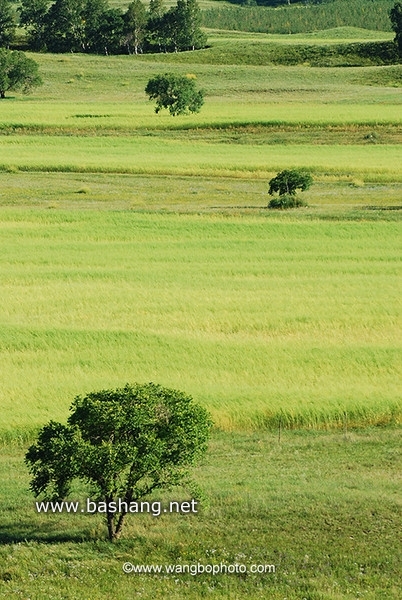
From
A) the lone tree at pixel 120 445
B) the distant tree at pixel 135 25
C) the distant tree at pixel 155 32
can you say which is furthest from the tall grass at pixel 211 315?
the distant tree at pixel 155 32

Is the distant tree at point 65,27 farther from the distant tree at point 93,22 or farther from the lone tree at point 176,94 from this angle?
the lone tree at point 176,94

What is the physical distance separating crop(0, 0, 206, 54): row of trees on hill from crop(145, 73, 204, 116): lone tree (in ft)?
170

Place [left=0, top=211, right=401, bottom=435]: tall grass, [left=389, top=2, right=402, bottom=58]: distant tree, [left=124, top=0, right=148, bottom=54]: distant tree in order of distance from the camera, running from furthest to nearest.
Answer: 1. [left=124, top=0, right=148, bottom=54]: distant tree
2. [left=389, top=2, right=402, bottom=58]: distant tree
3. [left=0, top=211, right=401, bottom=435]: tall grass

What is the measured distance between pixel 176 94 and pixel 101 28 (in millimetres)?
58124

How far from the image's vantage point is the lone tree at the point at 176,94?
91188mm

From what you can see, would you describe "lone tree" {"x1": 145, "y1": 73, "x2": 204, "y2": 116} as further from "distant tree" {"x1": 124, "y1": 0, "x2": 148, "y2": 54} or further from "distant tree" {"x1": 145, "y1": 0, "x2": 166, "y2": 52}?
"distant tree" {"x1": 145, "y1": 0, "x2": 166, "y2": 52}

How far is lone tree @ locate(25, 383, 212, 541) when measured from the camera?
699 inches

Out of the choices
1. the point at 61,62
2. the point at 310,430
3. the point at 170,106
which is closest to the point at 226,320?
the point at 310,430

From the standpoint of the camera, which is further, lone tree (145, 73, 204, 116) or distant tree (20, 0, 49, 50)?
distant tree (20, 0, 49, 50)

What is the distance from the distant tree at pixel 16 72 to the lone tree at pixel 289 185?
5653 cm

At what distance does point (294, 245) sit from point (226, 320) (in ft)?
44.3

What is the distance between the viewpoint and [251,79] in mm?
119688

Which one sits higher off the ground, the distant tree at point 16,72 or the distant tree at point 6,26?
the distant tree at point 6,26

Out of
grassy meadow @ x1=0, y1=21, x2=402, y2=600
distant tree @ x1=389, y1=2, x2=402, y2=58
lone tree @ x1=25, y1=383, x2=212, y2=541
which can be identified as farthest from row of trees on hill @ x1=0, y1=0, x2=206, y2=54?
lone tree @ x1=25, y1=383, x2=212, y2=541
